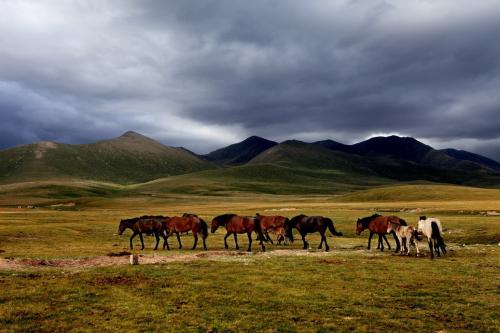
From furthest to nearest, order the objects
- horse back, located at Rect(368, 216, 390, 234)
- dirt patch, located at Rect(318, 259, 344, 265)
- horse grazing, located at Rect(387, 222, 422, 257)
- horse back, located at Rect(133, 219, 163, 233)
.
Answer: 1. horse back, located at Rect(133, 219, 163, 233)
2. horse back, located at Rect(368, 216, 390, 234)
3. horse grazing, located at Rect(387, 222, 422, 257)
4. dirt patch, located at Rect(318, 259, 344, 265)

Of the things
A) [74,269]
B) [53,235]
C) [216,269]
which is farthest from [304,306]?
[53,235]

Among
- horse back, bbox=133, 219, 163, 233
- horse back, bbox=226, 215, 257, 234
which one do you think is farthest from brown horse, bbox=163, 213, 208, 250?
horse back, bbox=226, 215, 257, 234

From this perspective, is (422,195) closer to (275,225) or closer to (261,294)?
(275,225)

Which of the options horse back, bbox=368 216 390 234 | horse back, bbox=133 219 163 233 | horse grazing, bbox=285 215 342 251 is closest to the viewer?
horse back, bbox=368 216 390 234

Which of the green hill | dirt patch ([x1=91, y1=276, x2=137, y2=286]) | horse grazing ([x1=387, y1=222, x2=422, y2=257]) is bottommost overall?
dirt patch ([x1=91, y1=276, x2=137, y2=286])

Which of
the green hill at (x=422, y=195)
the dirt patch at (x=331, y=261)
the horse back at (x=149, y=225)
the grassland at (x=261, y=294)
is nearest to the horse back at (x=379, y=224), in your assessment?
the grassland at (x=261, y=294)

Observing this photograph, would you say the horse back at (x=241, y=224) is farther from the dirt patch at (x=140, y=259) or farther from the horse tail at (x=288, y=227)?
the horse tail at (x=288, y=227)

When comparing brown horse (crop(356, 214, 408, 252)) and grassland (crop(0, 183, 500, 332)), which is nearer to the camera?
grassland (crop(0, 183, 500, 332))

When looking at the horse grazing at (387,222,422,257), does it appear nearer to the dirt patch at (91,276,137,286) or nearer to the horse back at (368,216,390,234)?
the horse back at (368,216,390,234)

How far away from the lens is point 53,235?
1465 inches

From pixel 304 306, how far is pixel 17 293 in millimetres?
10869

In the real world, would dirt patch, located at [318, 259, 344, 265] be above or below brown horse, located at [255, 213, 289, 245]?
below

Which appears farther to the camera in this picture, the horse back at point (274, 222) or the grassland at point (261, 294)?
the horse back at point (274, 222)

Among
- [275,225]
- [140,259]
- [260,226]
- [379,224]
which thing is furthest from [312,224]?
[140,259]
